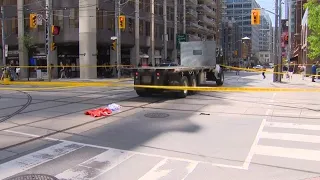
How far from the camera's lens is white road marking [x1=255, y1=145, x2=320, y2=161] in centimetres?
715

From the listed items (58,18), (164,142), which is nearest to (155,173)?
(164,142)

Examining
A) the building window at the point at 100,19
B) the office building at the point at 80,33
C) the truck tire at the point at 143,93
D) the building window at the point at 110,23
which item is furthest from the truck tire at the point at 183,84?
the building window at the point at 110,23

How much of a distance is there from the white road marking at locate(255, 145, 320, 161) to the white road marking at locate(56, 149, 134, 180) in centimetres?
255

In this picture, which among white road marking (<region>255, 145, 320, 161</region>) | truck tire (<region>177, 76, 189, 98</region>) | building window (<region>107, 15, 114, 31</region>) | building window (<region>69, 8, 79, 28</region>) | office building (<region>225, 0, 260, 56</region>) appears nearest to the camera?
white road marking (<region>255, 145, 320, 161</region>)

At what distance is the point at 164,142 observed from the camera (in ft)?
27.5

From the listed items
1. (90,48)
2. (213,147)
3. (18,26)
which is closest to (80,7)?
(90,48)

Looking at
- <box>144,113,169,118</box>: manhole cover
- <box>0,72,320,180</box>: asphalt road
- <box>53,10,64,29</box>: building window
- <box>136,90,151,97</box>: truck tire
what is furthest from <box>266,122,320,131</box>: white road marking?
<box>53,10,64,29</box>: building window

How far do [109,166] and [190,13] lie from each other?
244 feet

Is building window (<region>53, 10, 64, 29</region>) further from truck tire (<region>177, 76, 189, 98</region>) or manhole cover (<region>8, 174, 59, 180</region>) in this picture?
manhole cover (<region>8, 174, 59, 180</region>)

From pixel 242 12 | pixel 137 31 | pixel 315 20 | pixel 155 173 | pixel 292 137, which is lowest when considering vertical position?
pixel 155 173

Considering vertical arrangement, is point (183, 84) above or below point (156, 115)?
above

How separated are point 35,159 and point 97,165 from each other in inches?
48.1

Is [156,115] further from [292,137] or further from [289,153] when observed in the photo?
[289,153]

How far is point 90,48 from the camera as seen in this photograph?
141 feet
